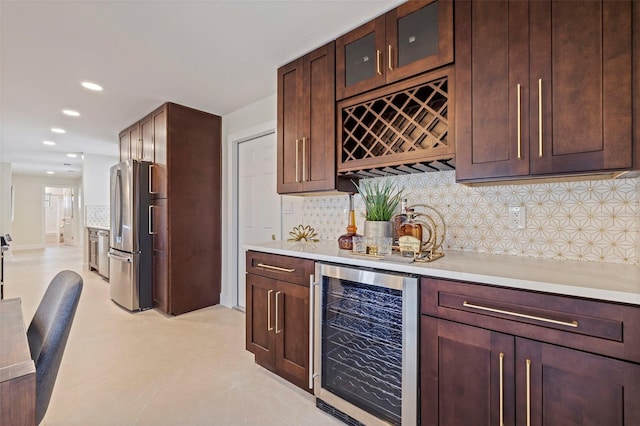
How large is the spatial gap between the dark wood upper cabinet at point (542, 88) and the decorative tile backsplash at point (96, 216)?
7.10 m

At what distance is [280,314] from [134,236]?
2417 mm

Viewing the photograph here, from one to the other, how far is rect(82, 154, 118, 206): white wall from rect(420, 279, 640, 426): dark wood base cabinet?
7.16m

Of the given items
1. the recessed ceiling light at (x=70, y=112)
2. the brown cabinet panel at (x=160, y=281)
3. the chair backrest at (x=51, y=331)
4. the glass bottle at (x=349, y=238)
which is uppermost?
the recessed ceiling light at (x=70, y=112)

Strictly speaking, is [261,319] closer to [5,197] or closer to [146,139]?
[146,139]

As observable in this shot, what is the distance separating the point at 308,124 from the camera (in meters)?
2.21

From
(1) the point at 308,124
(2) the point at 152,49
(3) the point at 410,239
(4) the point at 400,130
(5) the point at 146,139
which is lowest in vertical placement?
(3) the point at 410,239

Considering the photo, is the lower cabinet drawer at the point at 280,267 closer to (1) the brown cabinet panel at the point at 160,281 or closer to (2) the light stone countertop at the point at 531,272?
(2) the light stone countertop at the point at 531,272

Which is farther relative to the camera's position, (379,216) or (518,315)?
(379,216)

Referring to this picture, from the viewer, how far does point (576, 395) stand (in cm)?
102

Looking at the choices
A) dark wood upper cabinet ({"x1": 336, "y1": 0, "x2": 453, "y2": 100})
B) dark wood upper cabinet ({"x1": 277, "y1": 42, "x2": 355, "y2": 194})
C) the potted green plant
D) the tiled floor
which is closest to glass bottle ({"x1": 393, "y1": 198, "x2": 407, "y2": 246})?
the potted green plant

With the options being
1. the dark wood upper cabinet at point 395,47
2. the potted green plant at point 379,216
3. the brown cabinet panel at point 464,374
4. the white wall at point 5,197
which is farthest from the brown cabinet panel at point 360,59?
the white wall at point 5,197

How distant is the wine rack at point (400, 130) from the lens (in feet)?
5.33

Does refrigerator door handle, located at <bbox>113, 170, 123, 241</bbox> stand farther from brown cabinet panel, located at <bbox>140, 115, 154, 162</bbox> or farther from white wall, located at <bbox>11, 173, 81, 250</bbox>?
white wall, located at <bbox>11, 173, 81, 250</bbox>

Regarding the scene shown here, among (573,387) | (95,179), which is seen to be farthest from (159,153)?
(95,179)
